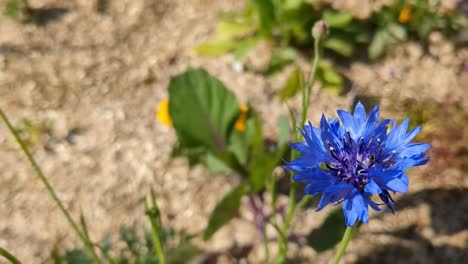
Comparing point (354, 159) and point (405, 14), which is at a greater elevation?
point (354, 159)

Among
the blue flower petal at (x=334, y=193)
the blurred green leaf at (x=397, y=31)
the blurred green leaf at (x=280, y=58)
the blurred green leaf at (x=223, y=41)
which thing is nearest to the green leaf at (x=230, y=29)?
the blurred green leaf at (x=223, y=41)

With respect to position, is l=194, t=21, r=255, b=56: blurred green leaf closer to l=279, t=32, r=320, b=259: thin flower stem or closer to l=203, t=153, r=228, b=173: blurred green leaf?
l=203, t=153, r=228, b=173: blurred green leaf

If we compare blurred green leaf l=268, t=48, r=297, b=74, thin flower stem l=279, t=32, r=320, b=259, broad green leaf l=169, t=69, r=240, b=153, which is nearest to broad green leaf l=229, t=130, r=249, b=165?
broad green leaf l=169, t=69, r=240, b=153

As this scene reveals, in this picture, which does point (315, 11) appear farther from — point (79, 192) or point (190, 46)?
point (79, 192)

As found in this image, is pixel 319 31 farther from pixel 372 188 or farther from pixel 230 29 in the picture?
pixel 230 29

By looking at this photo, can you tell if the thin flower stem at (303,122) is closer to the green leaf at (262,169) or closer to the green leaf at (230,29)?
the green leaf at (262,169)

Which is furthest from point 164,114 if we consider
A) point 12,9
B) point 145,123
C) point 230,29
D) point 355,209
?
point 355,209
